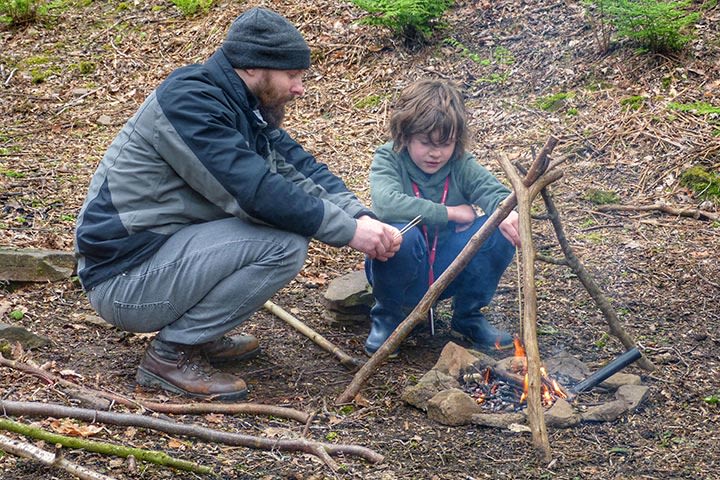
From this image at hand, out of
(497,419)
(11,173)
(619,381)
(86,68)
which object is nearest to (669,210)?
(619,381)

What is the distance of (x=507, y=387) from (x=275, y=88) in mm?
→ 1824

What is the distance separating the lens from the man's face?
13.4 ft

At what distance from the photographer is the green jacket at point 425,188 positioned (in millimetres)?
4508

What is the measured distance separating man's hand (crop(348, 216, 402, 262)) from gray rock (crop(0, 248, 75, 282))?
87.4 inches

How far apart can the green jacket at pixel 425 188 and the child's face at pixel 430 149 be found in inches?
3.7

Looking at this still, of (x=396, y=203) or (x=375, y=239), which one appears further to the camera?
(x=396, y=203)

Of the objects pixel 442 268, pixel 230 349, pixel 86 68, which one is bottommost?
pixel 86 68

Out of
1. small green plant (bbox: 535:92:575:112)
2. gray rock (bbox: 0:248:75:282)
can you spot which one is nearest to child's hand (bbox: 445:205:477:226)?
gray rock (bbox: 0:248:75:282)

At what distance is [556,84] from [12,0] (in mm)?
7095

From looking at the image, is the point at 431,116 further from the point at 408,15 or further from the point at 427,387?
the point at 408,15

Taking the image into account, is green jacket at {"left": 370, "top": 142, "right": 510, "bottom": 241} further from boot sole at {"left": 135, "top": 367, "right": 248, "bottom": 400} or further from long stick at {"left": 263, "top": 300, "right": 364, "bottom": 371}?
boot sole at {"left": 135, "top": 367, "right": 248, "bottom": 400}

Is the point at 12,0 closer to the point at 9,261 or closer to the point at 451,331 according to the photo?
the point at 9,261

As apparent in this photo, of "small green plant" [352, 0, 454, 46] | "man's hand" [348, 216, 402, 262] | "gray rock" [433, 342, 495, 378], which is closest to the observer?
"man's hand" [348, 216, 402, 262]

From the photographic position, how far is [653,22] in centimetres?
728
